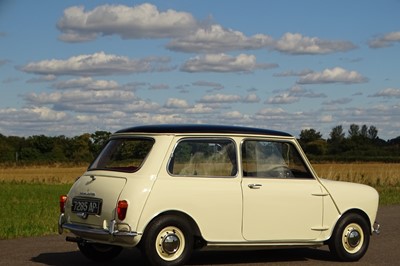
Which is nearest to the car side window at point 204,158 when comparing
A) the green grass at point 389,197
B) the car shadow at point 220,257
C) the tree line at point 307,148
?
the car shadow at point 220,257

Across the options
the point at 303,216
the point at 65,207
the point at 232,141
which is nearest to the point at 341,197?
the point at 303,216

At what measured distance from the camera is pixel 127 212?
9.15m

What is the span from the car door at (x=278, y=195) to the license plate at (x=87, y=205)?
1702mm

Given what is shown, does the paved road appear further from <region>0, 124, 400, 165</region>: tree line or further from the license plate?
<region>0, 124, 400, 165</region>: tree line

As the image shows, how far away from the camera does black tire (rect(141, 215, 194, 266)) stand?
9.21 meters

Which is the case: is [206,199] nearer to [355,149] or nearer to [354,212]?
[354,212]

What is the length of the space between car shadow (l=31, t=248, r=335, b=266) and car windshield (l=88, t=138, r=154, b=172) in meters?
1.22

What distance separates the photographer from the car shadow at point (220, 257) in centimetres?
1047

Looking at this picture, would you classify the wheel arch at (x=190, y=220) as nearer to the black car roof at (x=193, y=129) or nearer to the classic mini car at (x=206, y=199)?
the classic mini car at (x=206, y=199)

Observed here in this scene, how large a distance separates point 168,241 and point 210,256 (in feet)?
6.11

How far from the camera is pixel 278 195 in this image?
10.2m

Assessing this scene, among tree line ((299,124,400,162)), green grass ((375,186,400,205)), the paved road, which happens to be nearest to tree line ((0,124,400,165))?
tree line ((299,124,400,162))

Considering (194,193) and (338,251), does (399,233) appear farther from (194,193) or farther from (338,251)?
(194,193)

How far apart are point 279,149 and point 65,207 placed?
2.70 meters
